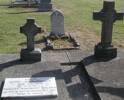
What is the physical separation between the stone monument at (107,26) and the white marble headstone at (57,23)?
4.07 metres

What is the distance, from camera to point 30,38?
9297 millimetres

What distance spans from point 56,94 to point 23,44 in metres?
5.68

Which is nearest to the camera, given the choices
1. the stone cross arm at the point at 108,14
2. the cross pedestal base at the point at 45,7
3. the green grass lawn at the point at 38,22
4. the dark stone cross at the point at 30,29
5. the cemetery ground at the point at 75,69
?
the cemetery ground at the point at 75,69

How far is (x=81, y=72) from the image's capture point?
895cm

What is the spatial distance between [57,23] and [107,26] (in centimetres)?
426

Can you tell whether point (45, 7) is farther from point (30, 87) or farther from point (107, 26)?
point (30, 87)

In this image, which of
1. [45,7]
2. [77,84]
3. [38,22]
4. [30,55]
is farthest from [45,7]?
[77,84]

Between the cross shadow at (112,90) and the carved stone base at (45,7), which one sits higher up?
the cross shadow at (112,90)

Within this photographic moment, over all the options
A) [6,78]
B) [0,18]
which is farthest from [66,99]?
[0,18]

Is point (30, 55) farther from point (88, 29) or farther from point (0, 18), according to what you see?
point (0, 18)

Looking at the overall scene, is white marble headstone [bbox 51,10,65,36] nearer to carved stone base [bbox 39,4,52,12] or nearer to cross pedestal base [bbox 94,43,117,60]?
cross pedestal base [bbox 94,43,117,60]

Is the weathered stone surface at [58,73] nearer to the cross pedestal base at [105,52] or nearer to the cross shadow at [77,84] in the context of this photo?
the cross shadow at [77,84]

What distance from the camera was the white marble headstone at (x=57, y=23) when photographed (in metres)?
13.6

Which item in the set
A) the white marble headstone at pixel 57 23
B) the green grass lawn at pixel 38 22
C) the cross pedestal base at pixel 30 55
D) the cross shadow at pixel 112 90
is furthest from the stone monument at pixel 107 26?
the white marble headstone at pixel 57 23
